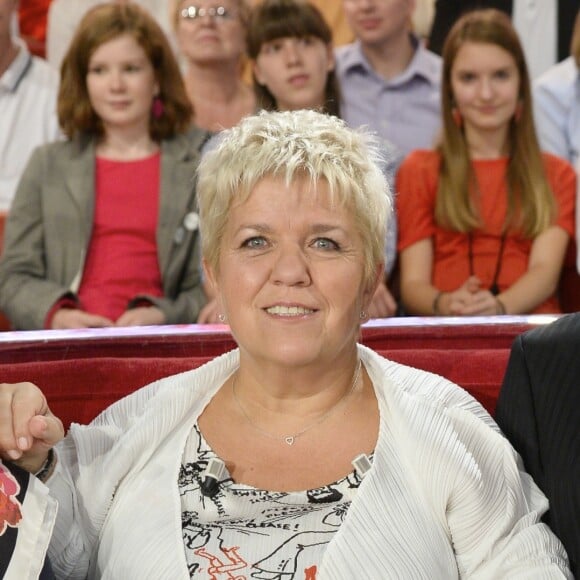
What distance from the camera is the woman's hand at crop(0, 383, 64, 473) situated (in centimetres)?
123

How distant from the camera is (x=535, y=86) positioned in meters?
2.95

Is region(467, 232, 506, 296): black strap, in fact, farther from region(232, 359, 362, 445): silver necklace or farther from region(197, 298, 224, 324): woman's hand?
region(232, 359, 362, 445): silver necklace

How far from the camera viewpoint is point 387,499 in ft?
4.39

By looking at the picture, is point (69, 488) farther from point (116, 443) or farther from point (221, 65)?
point (221, 65)

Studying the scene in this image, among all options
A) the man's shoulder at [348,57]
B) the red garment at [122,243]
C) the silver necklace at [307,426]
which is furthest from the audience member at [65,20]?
the silver necklace at [307,426]

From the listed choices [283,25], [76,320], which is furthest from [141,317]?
[283,25]

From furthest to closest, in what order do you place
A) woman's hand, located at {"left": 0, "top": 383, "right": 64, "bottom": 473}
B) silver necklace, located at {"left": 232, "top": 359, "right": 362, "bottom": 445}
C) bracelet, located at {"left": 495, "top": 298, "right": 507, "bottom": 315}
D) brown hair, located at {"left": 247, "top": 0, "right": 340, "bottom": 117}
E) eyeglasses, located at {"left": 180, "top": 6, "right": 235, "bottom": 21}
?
eyeglasses, located at {"left": 180, "top": 6, "right": 235, "bottom": 21}, brown hair, located at {"left": 247, "top": 0, "right": 340, "bottom": 117}, bracelet, located at {"left": 495, "top": 298, "right": 507, "bottom": 315}, silver necklace, located at {"left": 232, "top": 359, "right": 362, "bottom": 445}, woman's hand, located at {"left": 0, "top": 383, "right": 64, "bottom": 473}

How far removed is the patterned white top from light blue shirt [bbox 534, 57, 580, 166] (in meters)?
1.76

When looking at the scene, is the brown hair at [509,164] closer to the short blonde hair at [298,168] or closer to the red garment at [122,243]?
the red garment at [122,243]

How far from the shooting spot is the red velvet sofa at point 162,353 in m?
1.60

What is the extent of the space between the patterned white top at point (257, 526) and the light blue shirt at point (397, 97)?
164 centimetres

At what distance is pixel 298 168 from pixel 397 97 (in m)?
1.59

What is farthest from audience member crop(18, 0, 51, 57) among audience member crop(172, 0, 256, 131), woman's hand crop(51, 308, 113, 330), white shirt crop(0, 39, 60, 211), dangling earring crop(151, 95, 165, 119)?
woman's hand crop(51, 308, 113, 330)

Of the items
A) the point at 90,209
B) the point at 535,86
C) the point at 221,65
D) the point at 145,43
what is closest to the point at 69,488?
the point at 90,209
